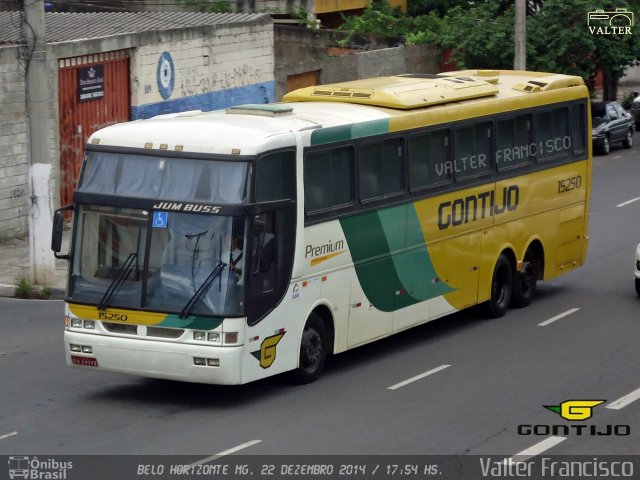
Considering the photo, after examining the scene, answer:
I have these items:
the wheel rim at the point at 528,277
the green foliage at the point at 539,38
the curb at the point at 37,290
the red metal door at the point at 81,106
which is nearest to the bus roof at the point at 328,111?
the wheel rim at the point at 528,277

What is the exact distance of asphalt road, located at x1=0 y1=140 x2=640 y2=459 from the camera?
11984mm

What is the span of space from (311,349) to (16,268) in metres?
9.09

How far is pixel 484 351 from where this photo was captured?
53.8ft

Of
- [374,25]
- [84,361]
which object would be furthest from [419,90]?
[374,25]

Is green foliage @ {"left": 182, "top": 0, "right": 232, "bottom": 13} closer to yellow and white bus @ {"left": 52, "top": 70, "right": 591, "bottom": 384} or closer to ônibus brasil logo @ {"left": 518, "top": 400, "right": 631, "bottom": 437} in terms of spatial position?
yellow and white bus @ {"left": 52, "top": 70, "right": 591, "bottom": 384}

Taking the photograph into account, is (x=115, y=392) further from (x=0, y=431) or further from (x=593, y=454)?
(x=593, y=454)

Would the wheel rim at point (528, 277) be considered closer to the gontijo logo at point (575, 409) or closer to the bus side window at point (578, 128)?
the bus side window at point (578, 128)

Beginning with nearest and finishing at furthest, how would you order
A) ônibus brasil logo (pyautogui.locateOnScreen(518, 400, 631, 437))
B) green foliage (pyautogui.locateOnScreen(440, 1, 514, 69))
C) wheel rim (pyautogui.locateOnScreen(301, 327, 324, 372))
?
ônibus brasil logo (pyautogui.locateOnScreen(518, 400, 631, 437))
wheel rim (pyautogui.locateOnScreen(301, 327, 324, 372))
green foliage (pyautogui.locateOnScreen(440, 1, 514, 69))

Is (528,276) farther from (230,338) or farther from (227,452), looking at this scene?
(227,452)

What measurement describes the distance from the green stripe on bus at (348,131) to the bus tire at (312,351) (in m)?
1.94

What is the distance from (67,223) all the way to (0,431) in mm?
→ 13294

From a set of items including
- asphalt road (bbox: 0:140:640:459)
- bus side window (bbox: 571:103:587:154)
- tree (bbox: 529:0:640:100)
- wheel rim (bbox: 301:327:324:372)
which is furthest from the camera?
tree (bbox: 529:0:640:100)

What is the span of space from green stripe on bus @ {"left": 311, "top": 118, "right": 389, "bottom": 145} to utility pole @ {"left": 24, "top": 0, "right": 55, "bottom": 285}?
667cm

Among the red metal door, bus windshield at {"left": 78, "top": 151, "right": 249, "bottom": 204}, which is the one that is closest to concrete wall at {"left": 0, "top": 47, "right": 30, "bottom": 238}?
the red metal door
